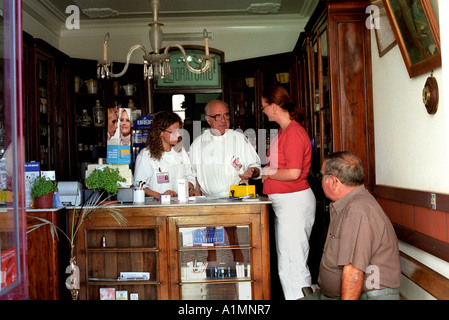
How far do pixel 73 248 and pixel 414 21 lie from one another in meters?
2.55

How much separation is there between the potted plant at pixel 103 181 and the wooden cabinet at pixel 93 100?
10.8ft

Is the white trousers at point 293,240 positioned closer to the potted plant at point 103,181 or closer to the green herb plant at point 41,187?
the potted plant at point 103,181

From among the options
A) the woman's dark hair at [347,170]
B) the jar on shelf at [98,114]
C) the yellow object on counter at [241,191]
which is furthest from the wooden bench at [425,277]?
the jar on shelf at [98,114]

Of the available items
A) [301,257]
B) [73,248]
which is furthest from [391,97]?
[73,248]

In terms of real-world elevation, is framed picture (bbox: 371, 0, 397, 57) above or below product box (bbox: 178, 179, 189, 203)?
above

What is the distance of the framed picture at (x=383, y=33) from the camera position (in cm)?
288

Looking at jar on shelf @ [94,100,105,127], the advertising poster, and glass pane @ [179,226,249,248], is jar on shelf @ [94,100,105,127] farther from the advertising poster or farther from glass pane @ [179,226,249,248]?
glass pane @ [179,226,249,248]

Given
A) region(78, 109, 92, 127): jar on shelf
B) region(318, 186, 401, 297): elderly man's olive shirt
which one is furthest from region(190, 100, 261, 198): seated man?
region(78, 109, 92, 127): jar on shelf

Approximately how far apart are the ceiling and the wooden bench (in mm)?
4279

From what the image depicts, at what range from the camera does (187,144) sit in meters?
7.26

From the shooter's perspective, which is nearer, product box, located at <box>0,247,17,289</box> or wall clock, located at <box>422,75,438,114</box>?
product box, located at <box>0,247,17,289</box>

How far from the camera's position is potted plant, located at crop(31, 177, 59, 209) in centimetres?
317

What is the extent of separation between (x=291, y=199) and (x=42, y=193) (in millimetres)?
1769

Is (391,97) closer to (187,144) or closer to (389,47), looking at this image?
(389,47)
